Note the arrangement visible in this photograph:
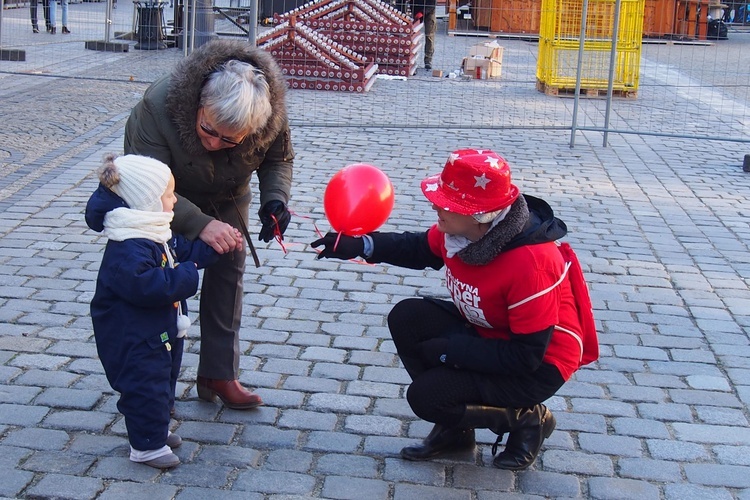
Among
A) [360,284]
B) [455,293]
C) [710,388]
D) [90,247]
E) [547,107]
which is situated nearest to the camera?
[455,293]

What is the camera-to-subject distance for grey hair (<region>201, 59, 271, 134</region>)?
333 cm

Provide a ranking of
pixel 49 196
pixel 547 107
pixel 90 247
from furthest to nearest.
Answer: pixel 547 107
pixel 49 196
pixel 90 247

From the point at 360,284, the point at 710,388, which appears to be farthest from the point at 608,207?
the point at 710,388

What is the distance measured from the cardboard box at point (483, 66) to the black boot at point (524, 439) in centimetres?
1371

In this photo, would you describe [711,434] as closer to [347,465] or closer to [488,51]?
[347,465]

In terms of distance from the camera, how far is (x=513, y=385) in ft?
11.3

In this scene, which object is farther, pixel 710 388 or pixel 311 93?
pixel 311 93

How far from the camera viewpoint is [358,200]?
142 inches

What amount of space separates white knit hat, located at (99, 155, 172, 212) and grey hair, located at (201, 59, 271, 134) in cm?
27

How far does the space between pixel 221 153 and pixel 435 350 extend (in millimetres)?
1092

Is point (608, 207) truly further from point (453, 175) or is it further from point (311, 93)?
point (311, 93)

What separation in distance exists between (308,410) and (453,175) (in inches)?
53.2

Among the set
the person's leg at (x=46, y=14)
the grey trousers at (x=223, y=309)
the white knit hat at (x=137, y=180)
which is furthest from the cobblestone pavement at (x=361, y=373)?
the person's leg at (x=46, y=14)

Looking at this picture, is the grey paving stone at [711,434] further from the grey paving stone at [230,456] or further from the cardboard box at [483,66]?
the cardboard box at [483,66]
